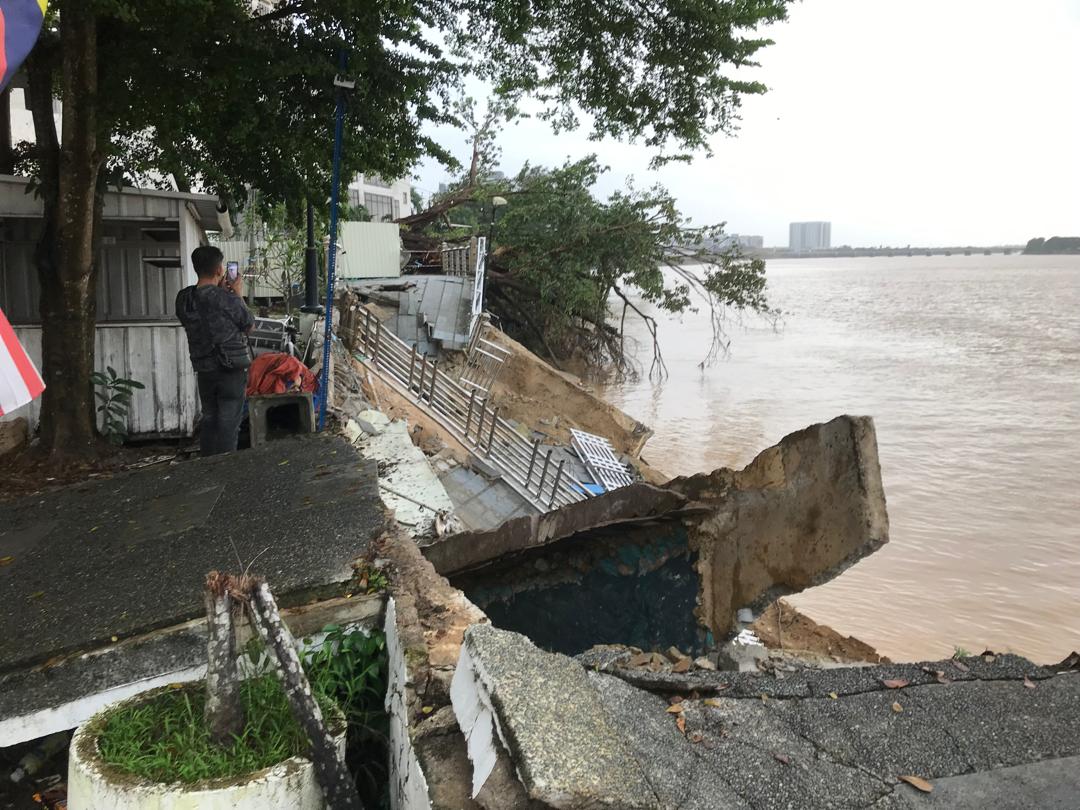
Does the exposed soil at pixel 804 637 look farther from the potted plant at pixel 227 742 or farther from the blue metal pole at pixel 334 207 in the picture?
the potted plant at pixel 227 742

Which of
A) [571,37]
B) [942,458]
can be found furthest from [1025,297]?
[571,37]

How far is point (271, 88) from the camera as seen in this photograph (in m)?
6.74

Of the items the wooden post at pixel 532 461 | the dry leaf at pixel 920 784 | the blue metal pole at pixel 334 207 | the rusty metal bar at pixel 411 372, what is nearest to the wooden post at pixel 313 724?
the dry leaf at pixel 920 784

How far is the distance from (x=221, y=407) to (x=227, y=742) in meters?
3.90

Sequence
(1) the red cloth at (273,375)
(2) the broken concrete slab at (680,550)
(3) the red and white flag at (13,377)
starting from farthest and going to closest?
(1) the red cloth at (273,375) < (2) the broken concrete slab at (680,550) < (3) the red and white flag at (13,377)

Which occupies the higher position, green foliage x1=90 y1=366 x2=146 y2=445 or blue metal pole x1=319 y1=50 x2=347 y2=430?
blue metal pole x1=319 y1=50 x2=347 y2=430

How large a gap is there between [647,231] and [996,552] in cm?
1149

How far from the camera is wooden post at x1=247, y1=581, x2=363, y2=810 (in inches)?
74.1

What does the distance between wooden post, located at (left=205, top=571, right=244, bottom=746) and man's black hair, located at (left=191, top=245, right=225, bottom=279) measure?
365cm

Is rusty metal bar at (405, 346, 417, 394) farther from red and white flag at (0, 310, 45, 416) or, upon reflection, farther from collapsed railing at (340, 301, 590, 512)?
red and white flag at (0, 310, 45, 416)

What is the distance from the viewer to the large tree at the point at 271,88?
578 centimetres

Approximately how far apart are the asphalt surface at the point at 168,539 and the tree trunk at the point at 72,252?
91.6 inches

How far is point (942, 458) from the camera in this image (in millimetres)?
17312

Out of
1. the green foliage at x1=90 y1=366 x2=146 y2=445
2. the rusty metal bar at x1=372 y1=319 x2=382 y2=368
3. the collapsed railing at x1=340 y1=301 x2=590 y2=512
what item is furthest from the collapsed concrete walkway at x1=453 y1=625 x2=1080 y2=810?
the rusty metal bar at x1=372 y1=319 x2=382 y2=368
